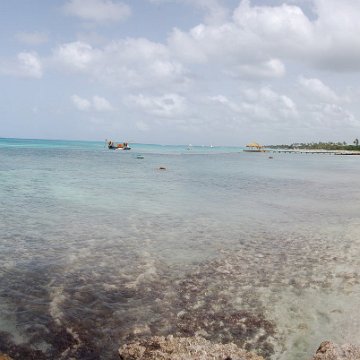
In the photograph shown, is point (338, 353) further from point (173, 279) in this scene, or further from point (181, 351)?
point (173, 279)

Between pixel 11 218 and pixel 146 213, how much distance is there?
6056 mm

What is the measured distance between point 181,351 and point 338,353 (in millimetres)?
2174

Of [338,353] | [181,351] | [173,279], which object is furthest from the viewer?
[173,279]

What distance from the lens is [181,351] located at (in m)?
5.39

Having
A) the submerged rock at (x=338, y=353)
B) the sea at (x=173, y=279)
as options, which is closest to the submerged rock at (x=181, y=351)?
the sea at (x=173, y=279)

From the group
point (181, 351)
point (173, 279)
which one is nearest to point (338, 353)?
point (181, 351)

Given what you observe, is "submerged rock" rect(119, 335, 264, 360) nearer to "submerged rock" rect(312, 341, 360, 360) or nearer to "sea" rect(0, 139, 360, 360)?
"sea" rect(0, 139, 360, 360)

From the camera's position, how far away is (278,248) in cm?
1261

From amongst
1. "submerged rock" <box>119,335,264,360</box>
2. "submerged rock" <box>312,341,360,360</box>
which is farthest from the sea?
"submerged rock" <box>312,341,360,360</box>

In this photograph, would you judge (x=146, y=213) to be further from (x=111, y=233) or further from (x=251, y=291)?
(x=251, y=291)

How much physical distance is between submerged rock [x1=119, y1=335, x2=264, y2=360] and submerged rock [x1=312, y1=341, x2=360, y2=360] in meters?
0.86

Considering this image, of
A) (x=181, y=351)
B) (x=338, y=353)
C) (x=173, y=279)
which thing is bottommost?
(x=173, y=279)

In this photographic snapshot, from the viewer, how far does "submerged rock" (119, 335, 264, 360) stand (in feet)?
17.1

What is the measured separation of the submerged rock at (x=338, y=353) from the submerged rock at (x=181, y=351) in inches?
33.8
